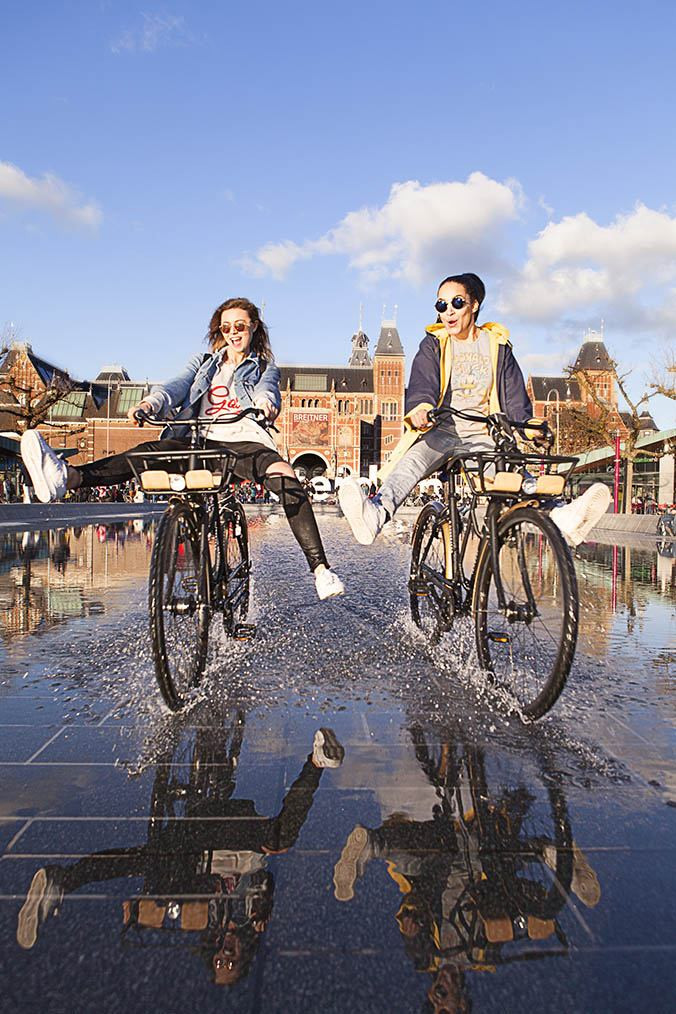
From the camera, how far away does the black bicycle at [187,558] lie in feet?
10.7

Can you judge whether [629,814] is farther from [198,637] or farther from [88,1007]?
[198,637]

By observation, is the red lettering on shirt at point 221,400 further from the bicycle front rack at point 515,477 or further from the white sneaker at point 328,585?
the bicycle front rack at point 515,477

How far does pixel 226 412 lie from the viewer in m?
4.34

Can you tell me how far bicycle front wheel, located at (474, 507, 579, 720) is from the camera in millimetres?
3035

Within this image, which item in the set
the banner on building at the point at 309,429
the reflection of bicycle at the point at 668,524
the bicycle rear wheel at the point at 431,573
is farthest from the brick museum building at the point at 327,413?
the bicycle rear wheel at the point at 431,573

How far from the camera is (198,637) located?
3666mm

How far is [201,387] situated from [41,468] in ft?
3.61

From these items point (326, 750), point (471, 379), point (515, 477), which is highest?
point (471, 379)

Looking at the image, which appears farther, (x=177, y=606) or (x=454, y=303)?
(x=454, y=303)

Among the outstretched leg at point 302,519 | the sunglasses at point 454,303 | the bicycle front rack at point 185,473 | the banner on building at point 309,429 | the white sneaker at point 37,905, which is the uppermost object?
the banner on building at point 309,429

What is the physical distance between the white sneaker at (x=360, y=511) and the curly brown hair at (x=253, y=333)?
1.11 metres

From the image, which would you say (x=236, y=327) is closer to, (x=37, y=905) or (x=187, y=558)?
(x=187, y=558)

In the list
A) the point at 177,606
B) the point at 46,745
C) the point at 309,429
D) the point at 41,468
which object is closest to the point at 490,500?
the point at 177,606

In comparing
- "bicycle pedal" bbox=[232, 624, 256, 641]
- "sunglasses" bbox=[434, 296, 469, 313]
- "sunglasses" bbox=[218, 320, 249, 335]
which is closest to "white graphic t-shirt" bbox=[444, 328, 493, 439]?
"sunglasses" bbox=[434, 296, 469, 313]
